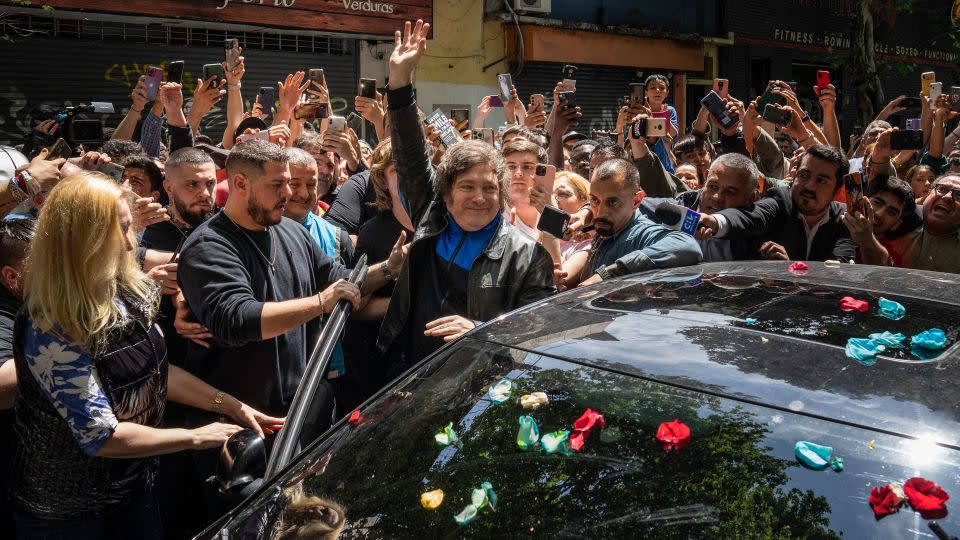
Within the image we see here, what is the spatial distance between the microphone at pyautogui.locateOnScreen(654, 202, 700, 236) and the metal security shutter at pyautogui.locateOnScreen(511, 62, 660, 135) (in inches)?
526

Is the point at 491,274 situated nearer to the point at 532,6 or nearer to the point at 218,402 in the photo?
the point at 218,402

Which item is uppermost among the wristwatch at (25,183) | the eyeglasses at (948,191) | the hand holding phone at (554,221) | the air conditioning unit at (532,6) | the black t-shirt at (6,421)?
the air conditioning unit at (532,6)

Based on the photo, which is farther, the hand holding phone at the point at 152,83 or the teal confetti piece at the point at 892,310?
the hand holding phone at the point at 152,83

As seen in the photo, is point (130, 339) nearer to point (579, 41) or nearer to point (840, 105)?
point (579, 41)

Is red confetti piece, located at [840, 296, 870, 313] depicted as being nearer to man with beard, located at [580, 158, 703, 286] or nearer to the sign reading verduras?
man with beard, located at [580, 158, 703, 286]

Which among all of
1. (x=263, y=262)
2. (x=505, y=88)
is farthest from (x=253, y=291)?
(x=505, y=88)

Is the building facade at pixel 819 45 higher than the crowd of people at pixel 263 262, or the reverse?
the building facade at pixel 819 45

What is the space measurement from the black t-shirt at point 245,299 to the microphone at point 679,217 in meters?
1.55

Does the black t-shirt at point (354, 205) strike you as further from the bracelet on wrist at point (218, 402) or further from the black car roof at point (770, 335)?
the black car roof at point (770, 335)

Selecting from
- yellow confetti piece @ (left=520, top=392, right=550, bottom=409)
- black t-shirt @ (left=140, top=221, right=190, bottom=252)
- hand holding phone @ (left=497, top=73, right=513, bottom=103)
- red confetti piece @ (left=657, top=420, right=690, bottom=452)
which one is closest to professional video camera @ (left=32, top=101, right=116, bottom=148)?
black t-shirt @ (left=140, top=221, right=190, bottom=252)

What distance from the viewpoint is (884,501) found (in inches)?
59.9

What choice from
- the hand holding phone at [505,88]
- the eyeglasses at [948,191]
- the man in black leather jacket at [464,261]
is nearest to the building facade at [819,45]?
the hand holding phone at [505,88]

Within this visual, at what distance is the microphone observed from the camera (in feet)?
12.2

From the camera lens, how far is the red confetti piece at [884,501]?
59.2 inches
